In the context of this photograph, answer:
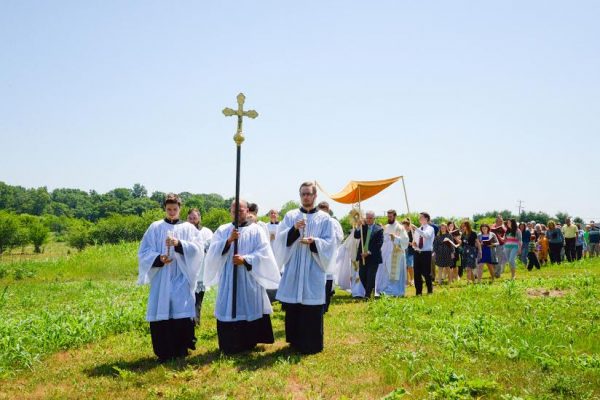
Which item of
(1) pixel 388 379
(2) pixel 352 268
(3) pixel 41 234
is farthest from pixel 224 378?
(3) pixel 41 234

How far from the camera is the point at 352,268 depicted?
48.5ft

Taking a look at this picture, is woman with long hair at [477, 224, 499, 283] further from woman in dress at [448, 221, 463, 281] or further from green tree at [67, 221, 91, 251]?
green tree at [67, 221, 91, 251]

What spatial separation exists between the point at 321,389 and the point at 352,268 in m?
8.96

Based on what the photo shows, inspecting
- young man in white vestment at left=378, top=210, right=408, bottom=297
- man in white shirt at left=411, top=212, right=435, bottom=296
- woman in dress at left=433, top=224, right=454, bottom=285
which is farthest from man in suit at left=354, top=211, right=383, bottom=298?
woman in dress at left=433, top=224, right=454, bottom=285

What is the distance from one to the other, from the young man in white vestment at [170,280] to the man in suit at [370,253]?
22.3 feet

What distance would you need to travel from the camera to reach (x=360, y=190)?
15.2 metres

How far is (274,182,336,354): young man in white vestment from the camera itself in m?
7.60

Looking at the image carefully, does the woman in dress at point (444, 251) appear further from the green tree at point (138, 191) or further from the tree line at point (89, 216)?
the green tree at point (138, 191)

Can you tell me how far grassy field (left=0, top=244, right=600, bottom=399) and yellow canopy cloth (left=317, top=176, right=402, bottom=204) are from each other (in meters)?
4.41

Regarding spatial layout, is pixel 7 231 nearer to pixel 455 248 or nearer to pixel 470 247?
pixel 455 248

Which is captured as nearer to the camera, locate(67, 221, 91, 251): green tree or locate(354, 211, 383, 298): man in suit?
locate(354, 211, 383, 298): man in suit

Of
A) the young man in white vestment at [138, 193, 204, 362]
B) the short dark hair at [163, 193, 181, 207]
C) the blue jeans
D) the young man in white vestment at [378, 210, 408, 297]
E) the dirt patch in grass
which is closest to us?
the young man in white vestment at [138, 193, 204, 362]

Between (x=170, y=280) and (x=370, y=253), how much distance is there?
7.20m

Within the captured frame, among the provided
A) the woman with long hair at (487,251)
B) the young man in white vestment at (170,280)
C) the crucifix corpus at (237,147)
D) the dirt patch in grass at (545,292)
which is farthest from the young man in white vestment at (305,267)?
the woman with long hair at (487,251)
